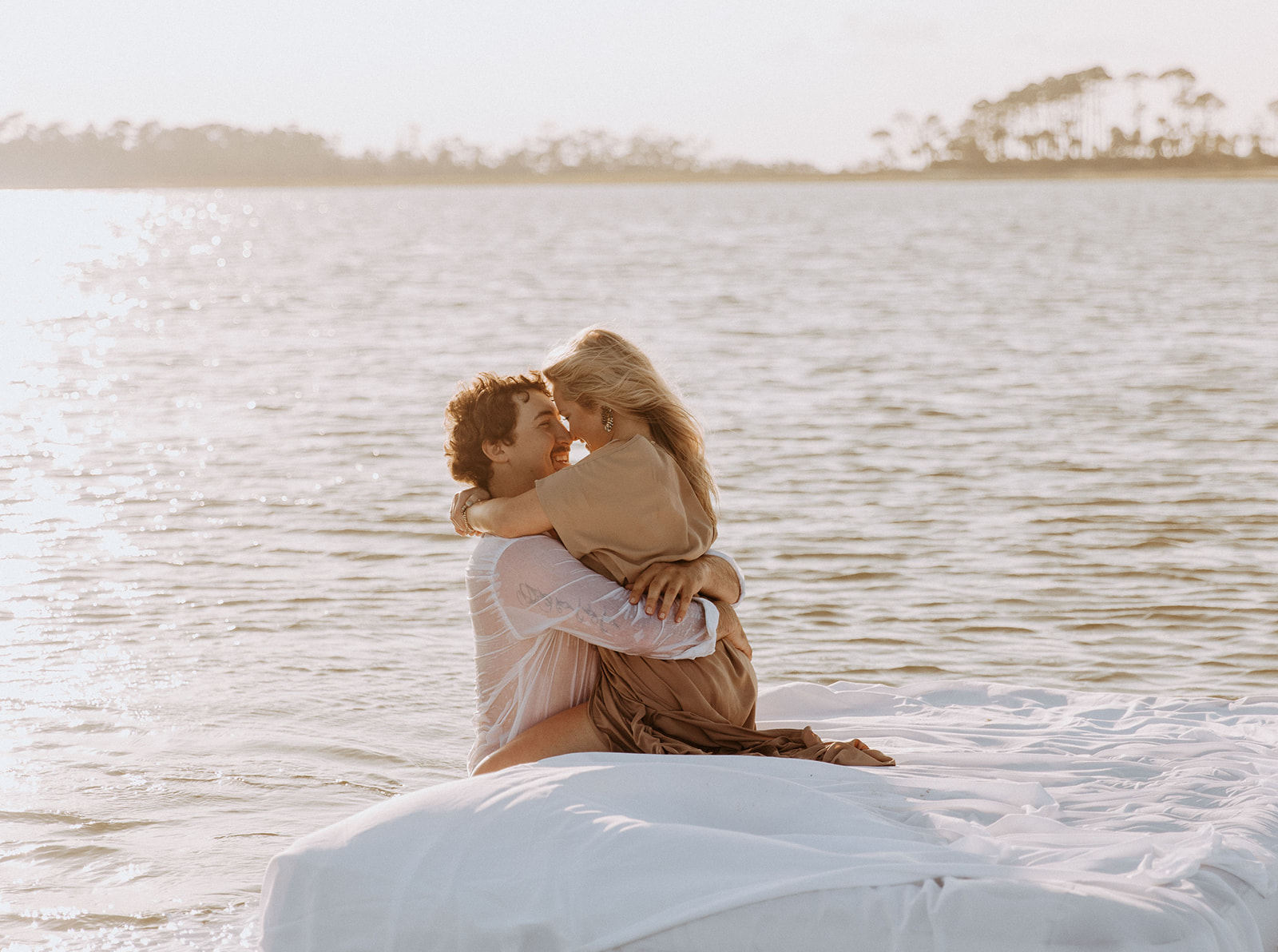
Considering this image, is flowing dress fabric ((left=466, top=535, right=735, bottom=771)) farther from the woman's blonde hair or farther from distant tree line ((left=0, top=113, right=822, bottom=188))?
distant tree line ((left=0, top=113, right=822, bottom=188))

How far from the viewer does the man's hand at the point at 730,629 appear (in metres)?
3.94

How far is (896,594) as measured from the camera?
786cm

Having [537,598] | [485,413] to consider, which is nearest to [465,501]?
[485,413]

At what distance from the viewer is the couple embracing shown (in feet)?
12.2

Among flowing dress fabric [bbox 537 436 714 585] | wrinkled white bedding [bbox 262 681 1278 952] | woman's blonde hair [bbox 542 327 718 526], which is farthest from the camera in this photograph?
woman's blonde hair [bbox 542 327 718 526]

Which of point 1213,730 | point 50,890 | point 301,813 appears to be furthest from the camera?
point 301,813

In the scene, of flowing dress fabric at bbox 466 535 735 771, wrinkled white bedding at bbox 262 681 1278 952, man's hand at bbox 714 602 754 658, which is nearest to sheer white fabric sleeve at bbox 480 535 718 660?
flowing dress fabric at bbox 466 535 735 771

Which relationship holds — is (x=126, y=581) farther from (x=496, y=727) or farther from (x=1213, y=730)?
(x=1213, y=730)

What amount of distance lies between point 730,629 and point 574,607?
0.49 meters

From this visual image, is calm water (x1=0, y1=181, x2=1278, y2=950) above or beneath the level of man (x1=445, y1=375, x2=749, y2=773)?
beneath

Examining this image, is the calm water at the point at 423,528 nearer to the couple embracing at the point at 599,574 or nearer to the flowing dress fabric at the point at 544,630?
the couple embracing at the point at 599,574

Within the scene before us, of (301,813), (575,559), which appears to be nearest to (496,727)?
(575,559)

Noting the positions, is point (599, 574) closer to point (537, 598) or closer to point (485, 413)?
point (537, 598)

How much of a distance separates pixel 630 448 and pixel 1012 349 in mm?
16233
